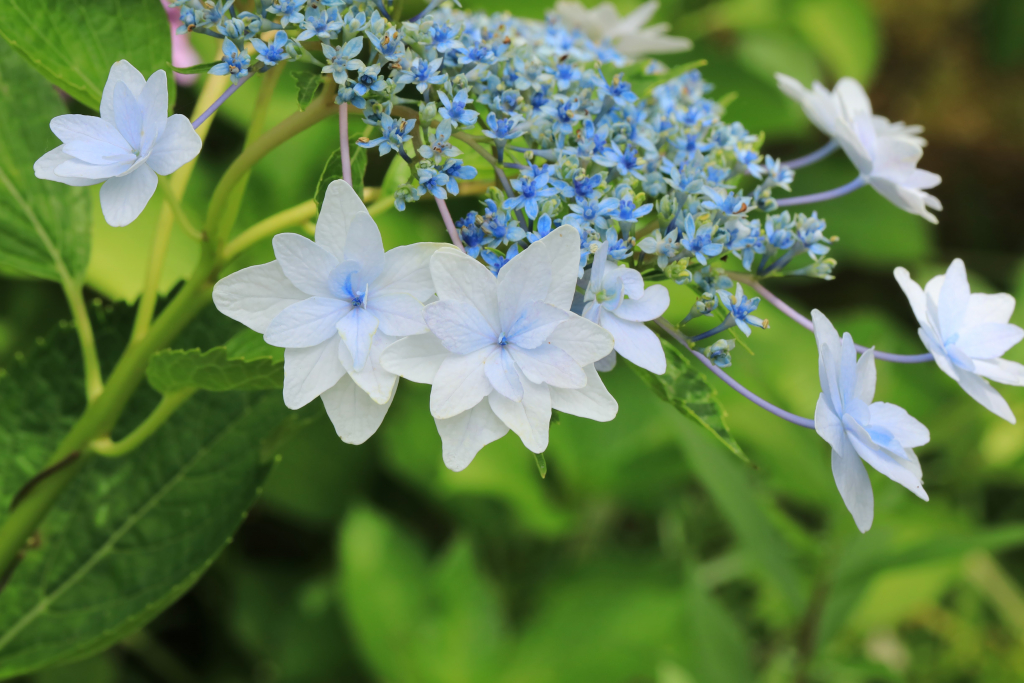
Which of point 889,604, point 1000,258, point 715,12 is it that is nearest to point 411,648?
point 889,604

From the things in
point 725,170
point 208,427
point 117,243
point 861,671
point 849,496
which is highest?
point 725,170

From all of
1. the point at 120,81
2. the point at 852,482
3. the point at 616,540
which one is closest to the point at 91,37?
the point at 120,81

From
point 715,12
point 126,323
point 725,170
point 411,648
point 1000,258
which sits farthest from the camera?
point 1000,258

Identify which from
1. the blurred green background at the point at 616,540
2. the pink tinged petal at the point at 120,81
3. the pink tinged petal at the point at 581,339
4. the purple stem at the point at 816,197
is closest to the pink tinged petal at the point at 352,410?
the pink tinged petal at the point at 581,339

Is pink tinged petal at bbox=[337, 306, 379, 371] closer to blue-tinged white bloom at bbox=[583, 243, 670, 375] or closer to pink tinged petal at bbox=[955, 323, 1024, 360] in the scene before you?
blue-tinged white bloom at bbox=[583, 243, 670, 375]

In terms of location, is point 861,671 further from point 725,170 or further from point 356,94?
point 356,94

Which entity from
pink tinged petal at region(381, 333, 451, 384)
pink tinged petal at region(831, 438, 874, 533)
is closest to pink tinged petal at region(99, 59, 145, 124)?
pink tinged petal at region(381, 333, 451, 384)

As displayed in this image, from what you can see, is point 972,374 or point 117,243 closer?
point 972,374
